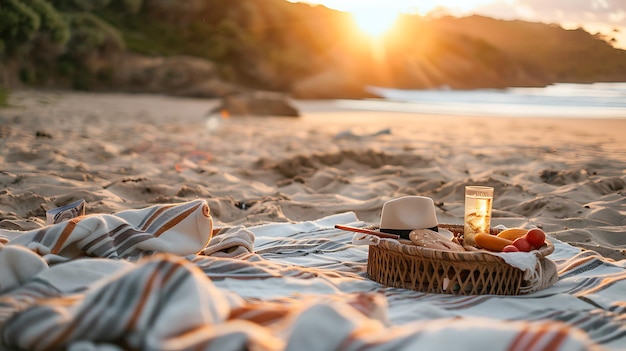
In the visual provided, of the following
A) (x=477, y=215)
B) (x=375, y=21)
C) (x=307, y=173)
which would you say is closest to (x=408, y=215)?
(x=477, y=215)

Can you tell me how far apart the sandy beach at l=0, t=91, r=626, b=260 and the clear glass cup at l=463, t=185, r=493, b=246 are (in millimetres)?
866

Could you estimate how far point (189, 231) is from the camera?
226 cm

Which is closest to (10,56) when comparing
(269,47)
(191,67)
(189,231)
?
(191,67)

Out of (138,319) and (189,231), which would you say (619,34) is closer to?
(189,231)

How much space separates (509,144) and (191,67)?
17.4 m

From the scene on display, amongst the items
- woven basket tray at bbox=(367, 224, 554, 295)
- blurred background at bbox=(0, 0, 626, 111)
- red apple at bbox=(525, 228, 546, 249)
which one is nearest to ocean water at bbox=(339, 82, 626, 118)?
blurred background at bbox=(0, 0, 626, 111)

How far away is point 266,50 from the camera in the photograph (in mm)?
31016

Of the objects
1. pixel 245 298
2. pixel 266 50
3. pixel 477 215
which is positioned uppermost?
pixel 266 50

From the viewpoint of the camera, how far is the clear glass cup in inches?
94.7

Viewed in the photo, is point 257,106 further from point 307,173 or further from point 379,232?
point 379,232

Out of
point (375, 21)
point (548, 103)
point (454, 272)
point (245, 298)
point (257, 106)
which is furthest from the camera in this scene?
point (375, 21)

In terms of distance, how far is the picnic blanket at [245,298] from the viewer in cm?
105

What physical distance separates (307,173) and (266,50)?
1053 inches

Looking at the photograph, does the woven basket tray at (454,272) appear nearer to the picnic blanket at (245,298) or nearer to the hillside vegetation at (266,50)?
the picnic blanket at (245,298)
